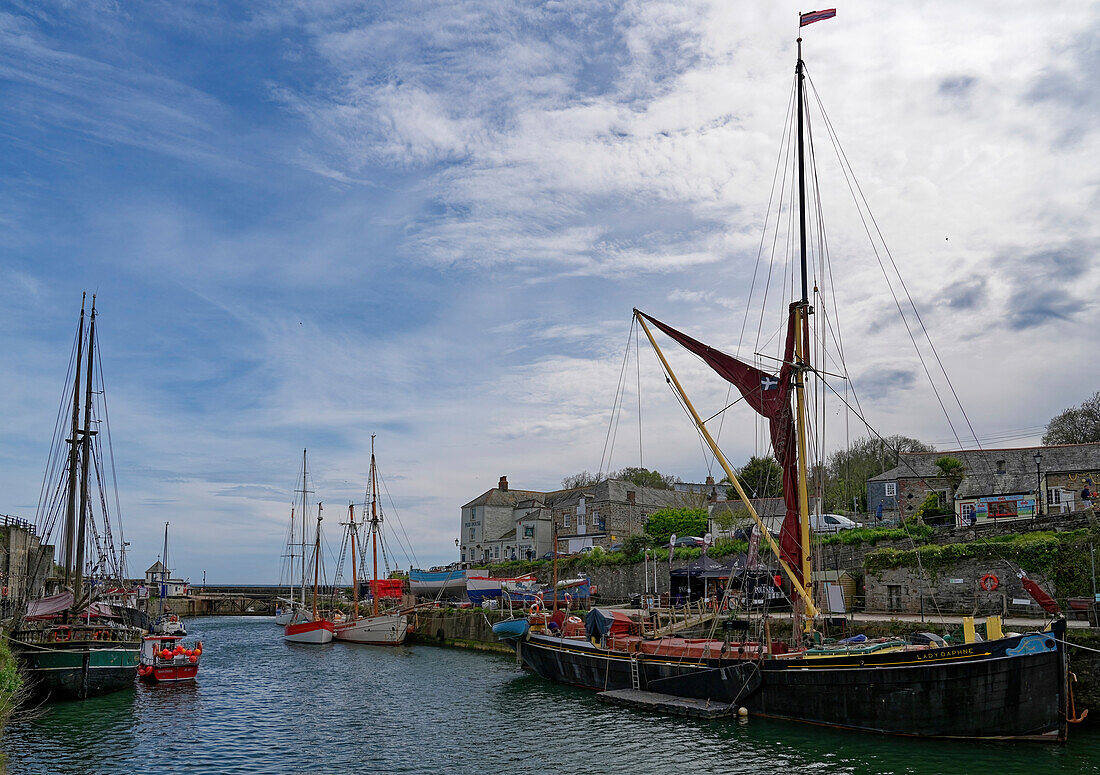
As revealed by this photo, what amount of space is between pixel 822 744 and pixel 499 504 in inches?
3131

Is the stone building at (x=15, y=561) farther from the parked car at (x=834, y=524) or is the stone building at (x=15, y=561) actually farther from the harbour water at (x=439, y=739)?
the parked car at (x=834, y=524)

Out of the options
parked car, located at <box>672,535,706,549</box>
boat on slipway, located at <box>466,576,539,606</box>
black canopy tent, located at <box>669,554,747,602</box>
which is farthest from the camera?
boat on slipway, located at <box>466,576,539,606</box>

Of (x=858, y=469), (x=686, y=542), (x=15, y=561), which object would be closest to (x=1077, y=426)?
(x=858, y=469)

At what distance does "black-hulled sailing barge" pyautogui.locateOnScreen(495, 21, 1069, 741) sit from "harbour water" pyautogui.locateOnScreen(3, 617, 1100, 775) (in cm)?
→ 63

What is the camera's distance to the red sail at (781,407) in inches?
1128

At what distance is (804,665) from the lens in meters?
26.0

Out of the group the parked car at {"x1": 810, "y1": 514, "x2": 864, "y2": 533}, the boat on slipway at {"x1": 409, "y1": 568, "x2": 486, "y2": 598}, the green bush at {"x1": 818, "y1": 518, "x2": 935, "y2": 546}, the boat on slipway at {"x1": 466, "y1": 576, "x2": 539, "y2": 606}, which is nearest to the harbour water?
the green bush at {"x1": 818, "y1": 518, "x2": 935, "y2": 546}

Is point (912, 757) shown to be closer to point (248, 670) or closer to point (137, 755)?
point (137, 755)

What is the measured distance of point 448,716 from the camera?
30.9 meters

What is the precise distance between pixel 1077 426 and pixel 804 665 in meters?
62.9

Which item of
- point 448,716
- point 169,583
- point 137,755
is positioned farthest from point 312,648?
point 169,583

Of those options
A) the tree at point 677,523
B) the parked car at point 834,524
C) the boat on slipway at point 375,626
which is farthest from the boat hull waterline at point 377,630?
the parked car at point 834,524

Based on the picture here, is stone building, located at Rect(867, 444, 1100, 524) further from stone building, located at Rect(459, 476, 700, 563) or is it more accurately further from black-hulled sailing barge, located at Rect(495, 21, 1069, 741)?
stone building, located at Rect(459, 476, 700, 563)

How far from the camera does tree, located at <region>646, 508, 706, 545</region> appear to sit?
70.8 meters
